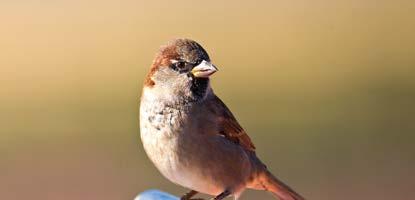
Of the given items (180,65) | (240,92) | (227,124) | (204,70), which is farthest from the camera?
(240,92)

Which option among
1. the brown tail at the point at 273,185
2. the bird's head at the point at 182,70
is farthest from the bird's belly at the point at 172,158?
the brown tail at the point at 273,185

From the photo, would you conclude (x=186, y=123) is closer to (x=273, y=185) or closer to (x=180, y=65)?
(x=180, y=65)

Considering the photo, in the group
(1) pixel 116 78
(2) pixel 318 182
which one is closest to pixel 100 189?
(2) pixel 318 182

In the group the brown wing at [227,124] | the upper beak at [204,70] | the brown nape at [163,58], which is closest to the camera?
the upper beak at [204,70]

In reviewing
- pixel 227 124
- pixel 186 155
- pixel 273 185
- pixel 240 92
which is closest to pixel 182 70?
pixel 186 155

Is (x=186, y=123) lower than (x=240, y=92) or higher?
higher

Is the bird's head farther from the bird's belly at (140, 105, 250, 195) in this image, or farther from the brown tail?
the brown tail

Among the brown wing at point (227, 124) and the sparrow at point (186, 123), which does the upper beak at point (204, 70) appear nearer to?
the sparrow at point (186, 123)
